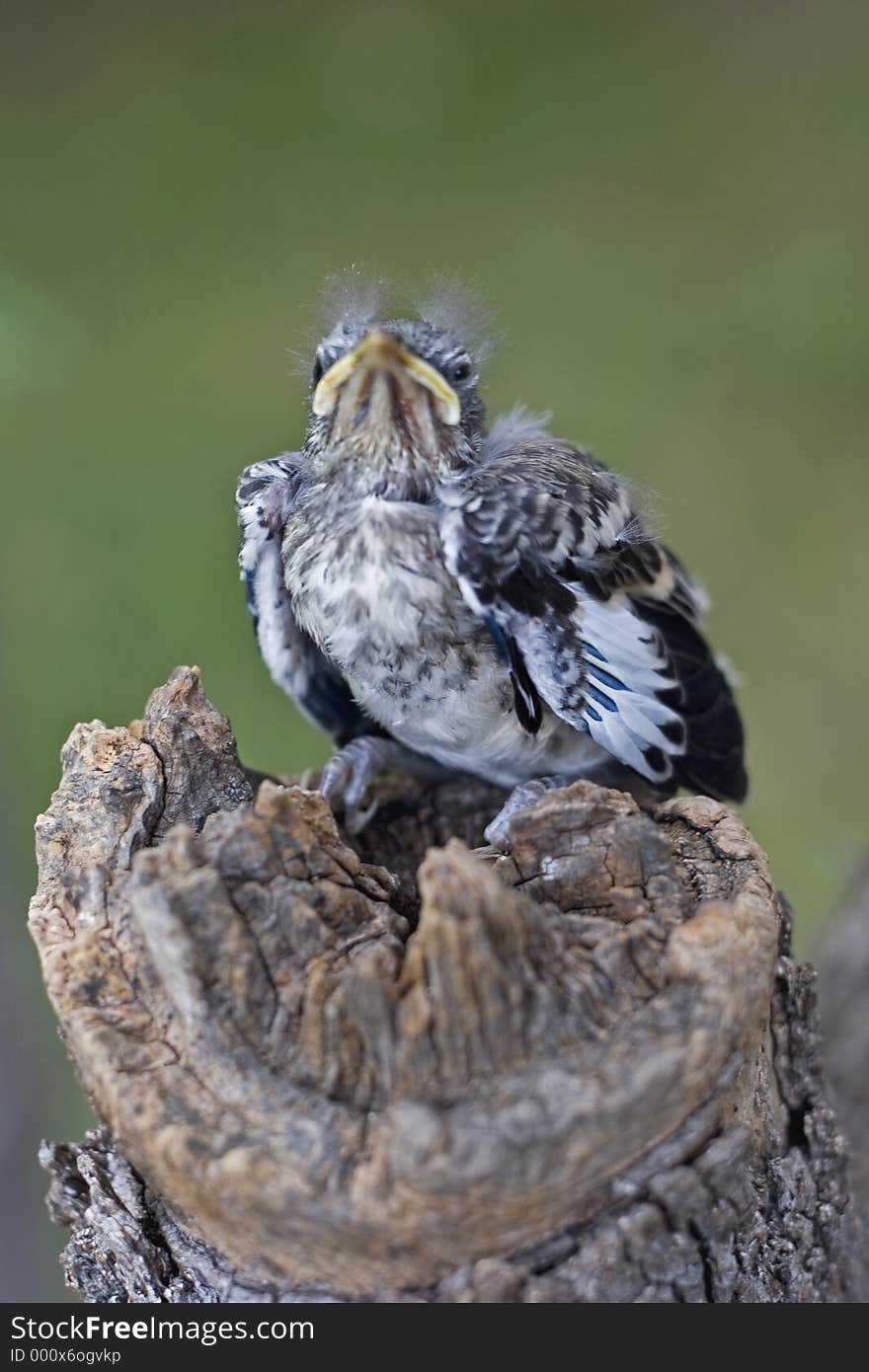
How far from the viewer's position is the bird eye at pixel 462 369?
178 cm

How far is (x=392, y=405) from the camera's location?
167 cm

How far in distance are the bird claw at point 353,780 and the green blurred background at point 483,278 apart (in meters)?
1.45

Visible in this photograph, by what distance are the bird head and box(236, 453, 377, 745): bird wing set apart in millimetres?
107

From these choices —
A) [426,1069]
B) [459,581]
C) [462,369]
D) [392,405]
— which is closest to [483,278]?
[462,369]

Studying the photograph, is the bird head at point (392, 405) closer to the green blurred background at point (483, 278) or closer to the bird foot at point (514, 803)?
the bird foot at point (514, 803)

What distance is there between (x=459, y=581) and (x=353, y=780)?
1.51 feet

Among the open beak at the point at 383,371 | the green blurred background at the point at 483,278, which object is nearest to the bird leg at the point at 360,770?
the open beak at the point at 383,371

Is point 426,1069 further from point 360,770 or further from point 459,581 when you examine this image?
point 360,770

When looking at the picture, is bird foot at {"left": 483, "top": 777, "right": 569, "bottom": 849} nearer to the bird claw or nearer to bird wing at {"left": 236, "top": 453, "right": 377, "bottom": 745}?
the bird claw

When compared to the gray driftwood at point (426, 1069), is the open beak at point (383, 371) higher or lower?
higher

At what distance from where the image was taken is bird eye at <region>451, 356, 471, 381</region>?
178cm

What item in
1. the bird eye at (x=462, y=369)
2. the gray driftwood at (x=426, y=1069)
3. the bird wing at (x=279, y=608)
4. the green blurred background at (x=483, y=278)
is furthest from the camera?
the green blurred background at (x=483, y=278)

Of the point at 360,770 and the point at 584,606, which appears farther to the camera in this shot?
the point at 360,770

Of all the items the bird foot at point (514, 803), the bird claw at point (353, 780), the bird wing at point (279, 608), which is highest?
the bird wing at point (279, 608)
